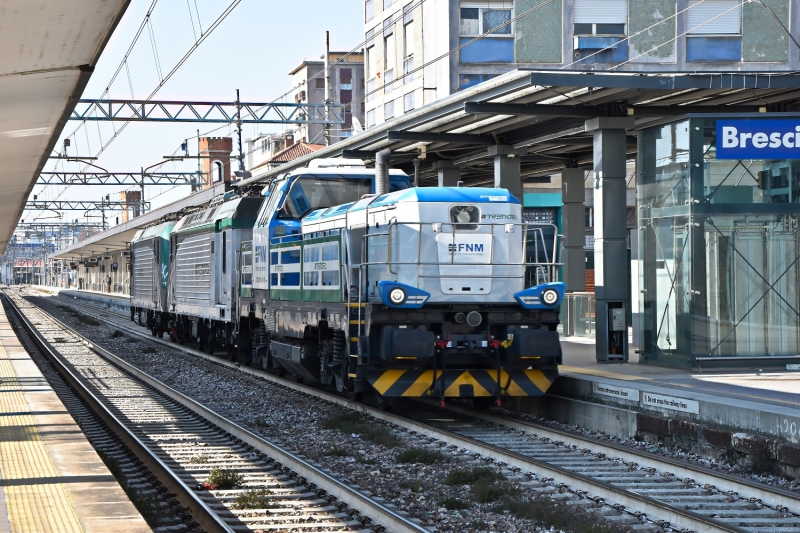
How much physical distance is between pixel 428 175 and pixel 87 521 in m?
18.7

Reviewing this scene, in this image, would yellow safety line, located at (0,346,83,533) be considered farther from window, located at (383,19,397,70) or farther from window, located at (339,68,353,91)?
window, located at (339,68,353,91)

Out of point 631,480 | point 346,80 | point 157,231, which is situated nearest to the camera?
point 631,480

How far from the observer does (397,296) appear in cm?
1238

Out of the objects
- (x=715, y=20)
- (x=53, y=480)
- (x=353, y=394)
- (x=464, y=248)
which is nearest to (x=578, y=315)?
(x=353, y=394)

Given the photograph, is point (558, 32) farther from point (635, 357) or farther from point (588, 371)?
point (588, 371)

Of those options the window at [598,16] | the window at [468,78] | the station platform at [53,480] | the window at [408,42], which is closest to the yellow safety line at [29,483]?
the station platform at [53,480]

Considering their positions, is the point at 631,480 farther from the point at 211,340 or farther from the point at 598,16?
the point at 598,16

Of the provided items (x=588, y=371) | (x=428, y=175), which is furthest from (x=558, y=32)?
(x=588, y=371)

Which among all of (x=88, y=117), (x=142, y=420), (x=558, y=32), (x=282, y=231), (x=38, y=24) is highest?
(x=558, y=32)

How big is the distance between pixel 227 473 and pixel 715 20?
35.9 metres

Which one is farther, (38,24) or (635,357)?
(635,357)

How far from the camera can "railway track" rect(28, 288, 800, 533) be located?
7707 mm

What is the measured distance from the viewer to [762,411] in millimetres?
10047

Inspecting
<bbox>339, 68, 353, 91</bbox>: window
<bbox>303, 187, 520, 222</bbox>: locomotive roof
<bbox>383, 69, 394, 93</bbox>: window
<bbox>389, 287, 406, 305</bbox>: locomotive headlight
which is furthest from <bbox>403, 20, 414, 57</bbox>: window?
<bbox>339, 68, 353, 91</bbox>: window
